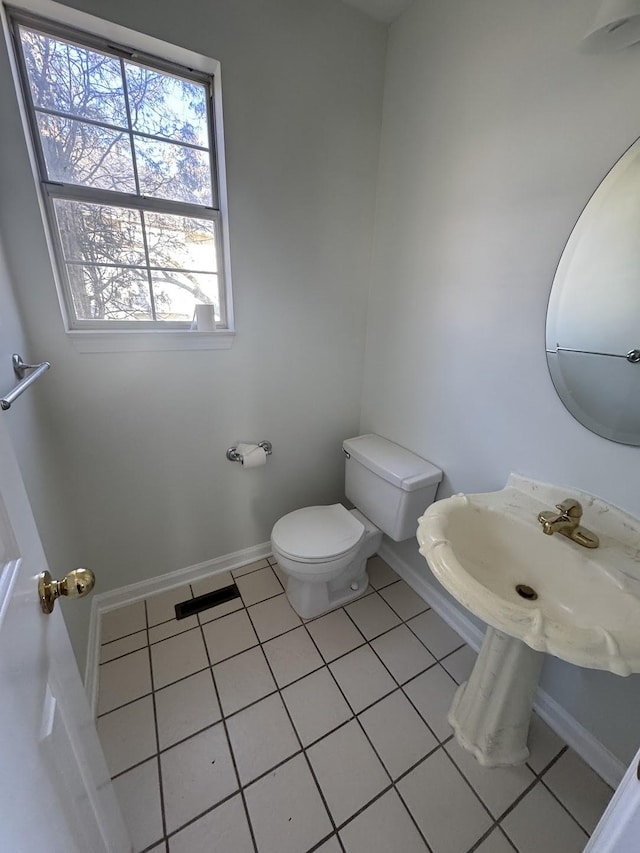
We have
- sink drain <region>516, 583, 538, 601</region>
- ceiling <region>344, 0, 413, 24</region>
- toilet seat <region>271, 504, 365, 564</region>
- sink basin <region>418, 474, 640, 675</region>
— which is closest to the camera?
sink basin <region>418, 474, 640, 675</region>

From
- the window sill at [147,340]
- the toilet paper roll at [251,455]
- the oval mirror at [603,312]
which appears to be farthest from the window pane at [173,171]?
the oval mirror at [603,312]

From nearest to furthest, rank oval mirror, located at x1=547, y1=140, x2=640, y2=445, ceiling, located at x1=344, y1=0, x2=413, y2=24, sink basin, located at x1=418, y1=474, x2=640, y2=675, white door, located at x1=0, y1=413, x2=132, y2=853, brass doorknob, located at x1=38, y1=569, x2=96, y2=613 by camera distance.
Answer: white door, located at x1=0, y1=413, x2=132, y2=853, brass doorknob, located at x1=38, y1=569, x2=96, y2=613, sink basin, located at x1=418, y1=474, x2=640, y2=675, oval mirror, located at x1=547, y1=140, x2=640, y2=445, ceiling, located at x1=344, y1=0, x2=413, y2=24

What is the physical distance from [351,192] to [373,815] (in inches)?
89.5

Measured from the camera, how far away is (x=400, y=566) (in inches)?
75.0

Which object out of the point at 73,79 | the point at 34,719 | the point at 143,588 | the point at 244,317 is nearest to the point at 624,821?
the point at 34,719

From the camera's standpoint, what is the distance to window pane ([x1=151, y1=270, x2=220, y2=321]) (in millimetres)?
1436

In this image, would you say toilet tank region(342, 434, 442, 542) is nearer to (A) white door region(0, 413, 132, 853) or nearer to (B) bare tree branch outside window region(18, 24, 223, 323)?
(B) bare tree branch outside window region(18, 24, 223, 323)

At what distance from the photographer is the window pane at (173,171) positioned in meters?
1.30

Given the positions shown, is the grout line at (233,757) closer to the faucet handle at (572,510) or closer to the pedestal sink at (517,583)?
the pedestal sink at (517,583)

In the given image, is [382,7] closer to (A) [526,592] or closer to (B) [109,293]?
(B) [109,293]

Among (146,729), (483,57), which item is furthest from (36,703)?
(483,57)

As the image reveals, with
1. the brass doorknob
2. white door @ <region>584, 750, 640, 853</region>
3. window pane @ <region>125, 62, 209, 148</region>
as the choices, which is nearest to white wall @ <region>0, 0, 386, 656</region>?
window pane @ <region>125, 62, 209, 148</region>

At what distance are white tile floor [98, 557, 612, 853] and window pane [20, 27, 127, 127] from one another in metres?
1.97

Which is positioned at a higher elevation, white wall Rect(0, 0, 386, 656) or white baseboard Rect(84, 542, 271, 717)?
white wall Rect(0, 0, 386, 656)
